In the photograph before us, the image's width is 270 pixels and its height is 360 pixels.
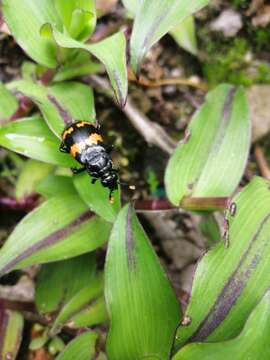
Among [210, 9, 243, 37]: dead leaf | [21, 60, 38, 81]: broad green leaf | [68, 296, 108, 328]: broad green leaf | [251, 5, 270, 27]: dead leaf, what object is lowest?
[68, 296, 108, 328]: broad green leaf

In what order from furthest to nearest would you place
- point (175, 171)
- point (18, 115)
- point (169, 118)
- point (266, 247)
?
point (169, 118)
point (18, 115)
point (175, 171)
point (266, 247)

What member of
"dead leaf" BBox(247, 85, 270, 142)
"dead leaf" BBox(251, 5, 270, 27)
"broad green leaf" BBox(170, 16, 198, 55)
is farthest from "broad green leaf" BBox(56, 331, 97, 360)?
"dead leaf" BBox(251, 5, 270, 27)

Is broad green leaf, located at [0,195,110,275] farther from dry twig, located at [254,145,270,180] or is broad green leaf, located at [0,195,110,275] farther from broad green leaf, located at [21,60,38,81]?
dry twig, located at [254,145,270,180]

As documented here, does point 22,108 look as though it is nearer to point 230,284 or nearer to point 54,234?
point 54,234

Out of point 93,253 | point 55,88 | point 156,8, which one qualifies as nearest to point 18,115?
point 55,88

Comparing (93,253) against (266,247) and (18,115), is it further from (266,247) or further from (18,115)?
(266,247)
